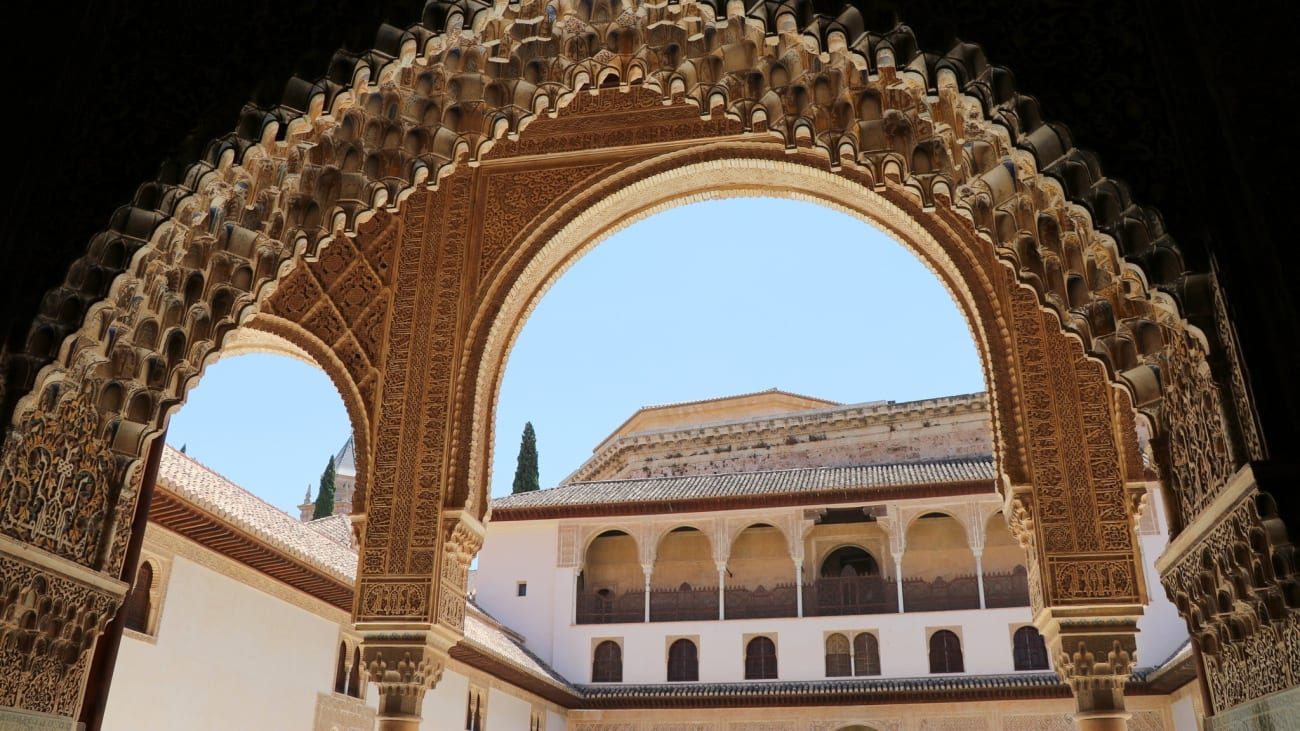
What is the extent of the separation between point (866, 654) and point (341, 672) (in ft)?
33.4

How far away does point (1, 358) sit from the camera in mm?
2926

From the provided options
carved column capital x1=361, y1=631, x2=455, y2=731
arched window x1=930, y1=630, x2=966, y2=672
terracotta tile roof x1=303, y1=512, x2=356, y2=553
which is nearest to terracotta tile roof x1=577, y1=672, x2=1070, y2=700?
arched window x1=930, y1=630, x2=966, y2=672

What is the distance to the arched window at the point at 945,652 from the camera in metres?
18.5

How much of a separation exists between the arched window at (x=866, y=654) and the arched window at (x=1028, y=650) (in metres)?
2.34

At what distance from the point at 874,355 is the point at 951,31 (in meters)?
34.1

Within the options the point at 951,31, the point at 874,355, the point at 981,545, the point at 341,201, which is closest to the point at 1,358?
the point at 341,201

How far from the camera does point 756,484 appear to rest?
67.2ft

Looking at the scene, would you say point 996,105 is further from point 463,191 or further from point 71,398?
point 463,191

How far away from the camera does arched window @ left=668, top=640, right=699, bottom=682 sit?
19516mm

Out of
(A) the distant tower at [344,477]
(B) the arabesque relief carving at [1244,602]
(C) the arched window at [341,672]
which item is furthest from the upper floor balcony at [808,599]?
(A) the distant tower at [344,477]

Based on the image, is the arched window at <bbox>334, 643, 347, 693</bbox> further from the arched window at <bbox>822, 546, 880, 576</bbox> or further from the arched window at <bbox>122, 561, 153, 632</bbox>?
the arched window at <bbox>822, 546, 880, 576</bbox>

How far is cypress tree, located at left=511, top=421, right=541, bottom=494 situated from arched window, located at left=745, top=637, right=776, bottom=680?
29.6ft

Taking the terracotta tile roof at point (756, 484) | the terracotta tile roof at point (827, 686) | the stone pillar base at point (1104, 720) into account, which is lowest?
the stone pillar base at point (1104, 720)

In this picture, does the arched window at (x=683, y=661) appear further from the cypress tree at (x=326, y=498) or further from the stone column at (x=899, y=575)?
the cypress tree at (x=326, y=498)
